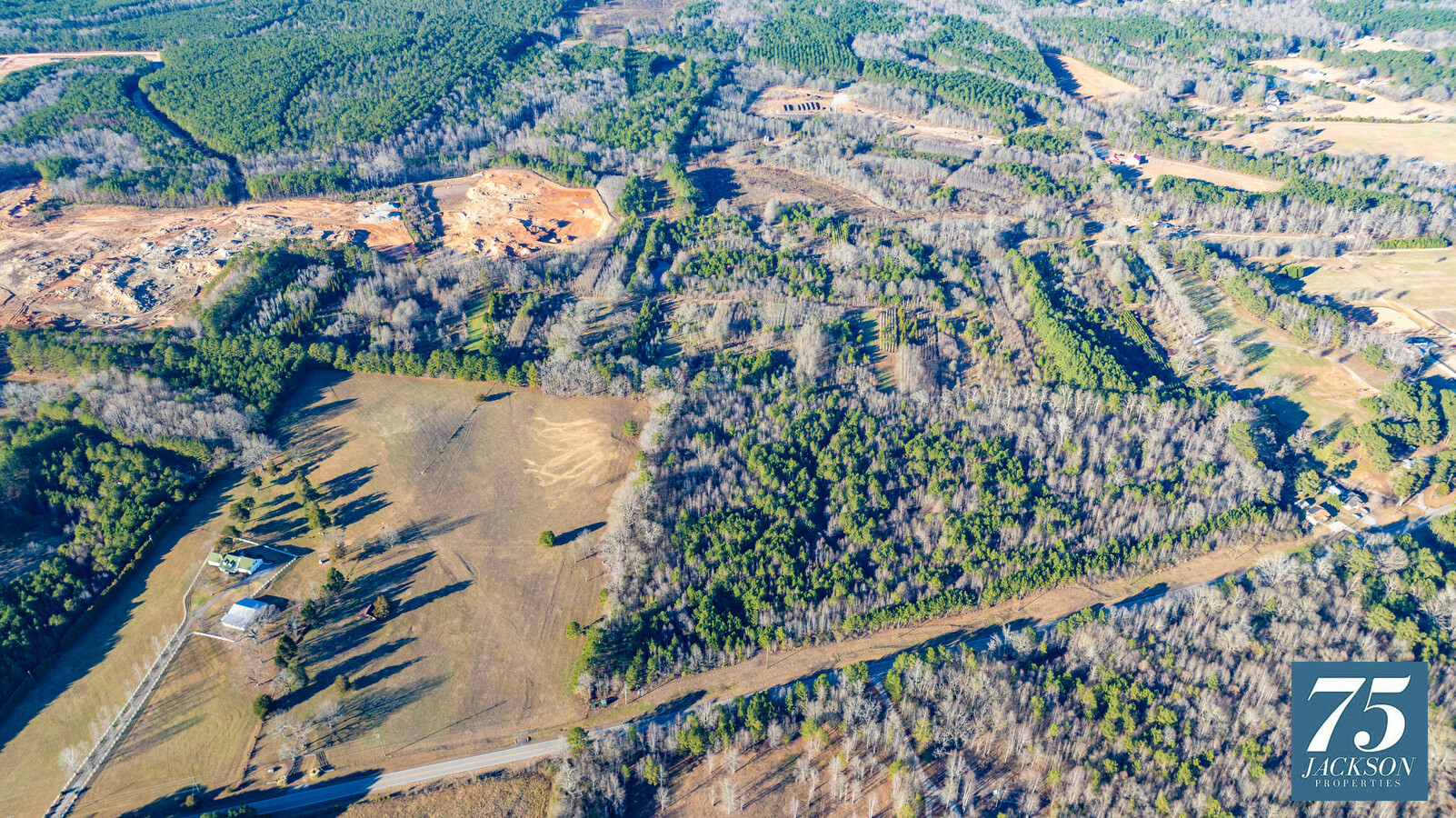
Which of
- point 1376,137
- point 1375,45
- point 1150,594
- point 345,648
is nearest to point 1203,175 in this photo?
point 1376,137

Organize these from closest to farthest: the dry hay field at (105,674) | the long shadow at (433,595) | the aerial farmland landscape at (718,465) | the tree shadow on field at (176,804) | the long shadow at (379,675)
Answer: the tree shadow on field at (176,804), the dry hay field at (105,674), the aerial farmland landscape at (718,465), the long shadow at (379,675), the long shadow at (433,595)

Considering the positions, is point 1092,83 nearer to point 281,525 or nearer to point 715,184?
point 715,184

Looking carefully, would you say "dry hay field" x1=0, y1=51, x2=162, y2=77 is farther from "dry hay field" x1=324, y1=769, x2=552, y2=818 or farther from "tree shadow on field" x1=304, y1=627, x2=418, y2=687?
"dry hay field" x1=324, y1=769, x2=552, y2=818

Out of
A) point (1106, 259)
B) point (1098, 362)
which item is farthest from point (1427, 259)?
point (1098, 362)

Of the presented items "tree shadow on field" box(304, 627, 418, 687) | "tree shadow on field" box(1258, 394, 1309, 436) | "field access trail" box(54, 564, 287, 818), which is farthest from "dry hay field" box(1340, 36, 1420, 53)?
"field access trail" box(54, 564, 287, 818)

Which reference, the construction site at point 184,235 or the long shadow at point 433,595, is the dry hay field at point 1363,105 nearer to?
the construction site at point 184,235

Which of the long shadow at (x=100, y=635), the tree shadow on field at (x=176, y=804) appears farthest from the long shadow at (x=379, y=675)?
the long shadow at (x=100, y=635)
